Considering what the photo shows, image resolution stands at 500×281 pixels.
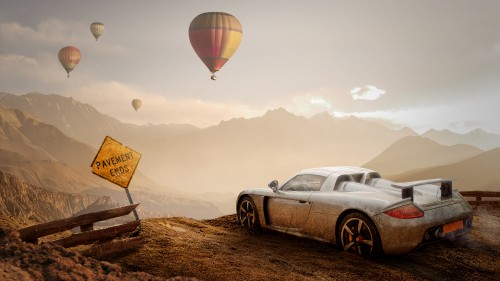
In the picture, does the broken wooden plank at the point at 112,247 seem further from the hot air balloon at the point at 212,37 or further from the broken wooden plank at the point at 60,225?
the hot air balloon at the point at 212,37

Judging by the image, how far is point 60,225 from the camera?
499cm

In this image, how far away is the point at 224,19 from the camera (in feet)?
138

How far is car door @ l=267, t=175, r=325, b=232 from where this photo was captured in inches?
245

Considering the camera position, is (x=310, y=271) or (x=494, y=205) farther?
(x=494, y=205)

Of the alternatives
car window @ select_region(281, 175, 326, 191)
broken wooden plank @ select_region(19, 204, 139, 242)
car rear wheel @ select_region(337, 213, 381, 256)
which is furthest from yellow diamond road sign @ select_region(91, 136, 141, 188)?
car rear wheel @ select_region(337, 213, 381, 256)

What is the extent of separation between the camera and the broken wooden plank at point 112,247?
16.1ft

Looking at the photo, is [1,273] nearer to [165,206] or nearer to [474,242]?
[474,242]

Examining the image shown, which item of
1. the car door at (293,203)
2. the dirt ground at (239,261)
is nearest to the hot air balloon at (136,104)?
the car door at (293,203)

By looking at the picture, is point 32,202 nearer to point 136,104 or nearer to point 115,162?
point 136,104

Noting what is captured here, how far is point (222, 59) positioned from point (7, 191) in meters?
62.7

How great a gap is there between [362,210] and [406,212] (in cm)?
57

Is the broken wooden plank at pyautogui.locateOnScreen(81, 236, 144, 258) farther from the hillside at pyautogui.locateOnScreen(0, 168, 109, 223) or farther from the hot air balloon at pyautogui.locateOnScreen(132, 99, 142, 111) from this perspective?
the hot air balloon at pyautogui.locateOnScreen(132, 99, 142, 111)

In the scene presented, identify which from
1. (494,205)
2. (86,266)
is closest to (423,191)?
(86,266)

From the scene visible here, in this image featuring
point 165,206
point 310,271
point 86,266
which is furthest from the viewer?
point 165,206
